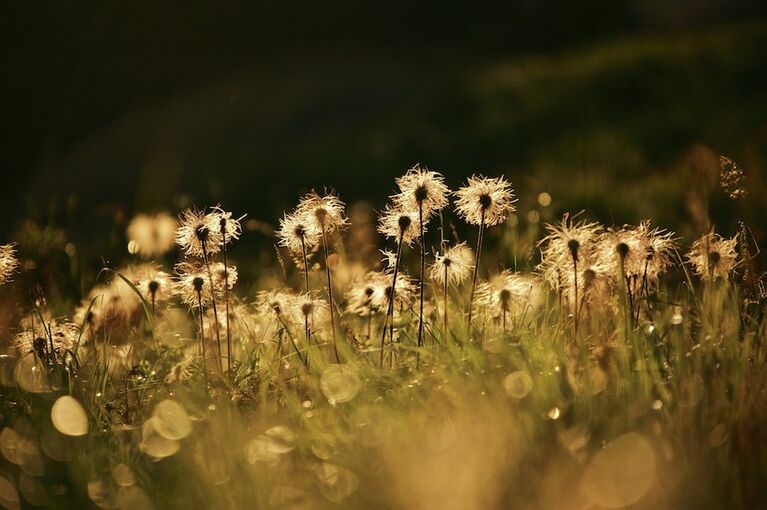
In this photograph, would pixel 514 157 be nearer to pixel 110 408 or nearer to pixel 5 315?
pixel 5 315

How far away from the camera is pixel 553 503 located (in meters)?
2.26

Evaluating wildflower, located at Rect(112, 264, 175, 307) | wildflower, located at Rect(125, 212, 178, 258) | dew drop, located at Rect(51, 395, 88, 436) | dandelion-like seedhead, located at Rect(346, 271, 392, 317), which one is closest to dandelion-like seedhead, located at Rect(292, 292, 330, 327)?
dandelion-like seedhead, located at Rect(346, 271, 392, 317)

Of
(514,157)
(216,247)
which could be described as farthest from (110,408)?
(514,157)

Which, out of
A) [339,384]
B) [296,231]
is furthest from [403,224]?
[339,384]

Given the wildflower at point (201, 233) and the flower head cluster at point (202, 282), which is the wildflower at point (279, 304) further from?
the wildflower at point (201, 233)

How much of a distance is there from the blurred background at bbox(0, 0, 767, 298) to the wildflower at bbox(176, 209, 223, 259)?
1743mm

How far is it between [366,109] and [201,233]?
11.7 meters

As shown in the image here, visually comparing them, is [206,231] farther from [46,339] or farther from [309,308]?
[46,339]

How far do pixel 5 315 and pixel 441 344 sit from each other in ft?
7.66

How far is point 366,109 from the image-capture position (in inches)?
581

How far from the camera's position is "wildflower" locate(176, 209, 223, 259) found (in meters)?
3.31

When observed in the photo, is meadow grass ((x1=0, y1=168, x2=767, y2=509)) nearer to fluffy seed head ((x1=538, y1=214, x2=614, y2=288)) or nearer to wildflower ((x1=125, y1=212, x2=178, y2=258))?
fluffy seed head ((x1=538, y1=214, x2=614, y2=288))

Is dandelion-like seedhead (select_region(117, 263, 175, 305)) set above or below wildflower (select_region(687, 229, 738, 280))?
above

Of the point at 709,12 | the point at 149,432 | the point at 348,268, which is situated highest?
the point at 709,12
